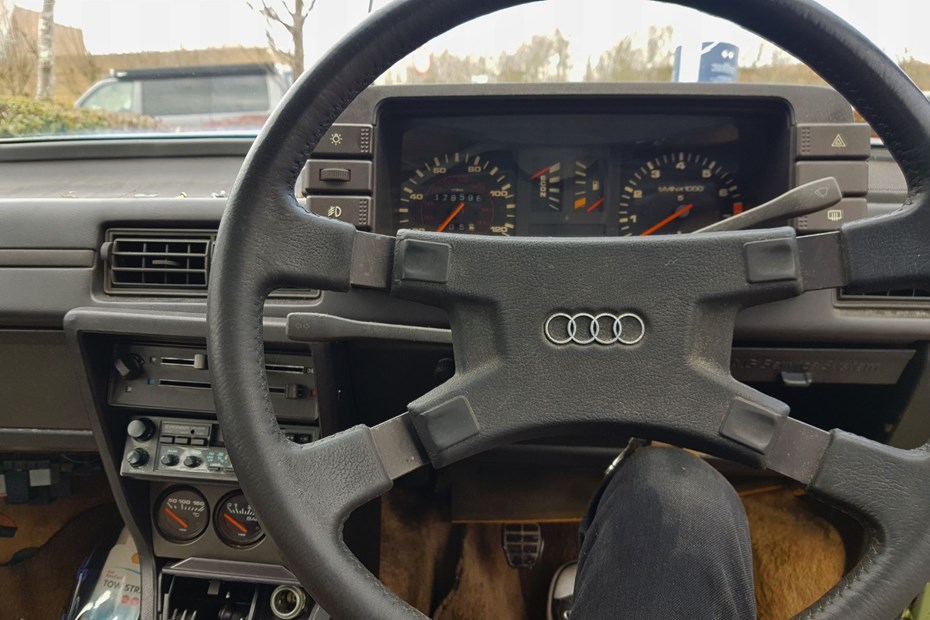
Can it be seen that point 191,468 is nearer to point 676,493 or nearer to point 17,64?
point 676,493

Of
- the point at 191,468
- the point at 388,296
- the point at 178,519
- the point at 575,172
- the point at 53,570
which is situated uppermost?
the point at 575,172

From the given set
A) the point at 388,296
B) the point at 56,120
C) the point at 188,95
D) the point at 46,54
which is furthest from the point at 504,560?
the point at 46,54

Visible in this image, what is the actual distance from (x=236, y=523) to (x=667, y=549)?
0.95 meters

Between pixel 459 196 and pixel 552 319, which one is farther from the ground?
pixel 459 196

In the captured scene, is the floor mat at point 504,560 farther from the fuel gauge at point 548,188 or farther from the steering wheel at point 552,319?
the steering wheel at point 552,319

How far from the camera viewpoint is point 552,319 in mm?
898

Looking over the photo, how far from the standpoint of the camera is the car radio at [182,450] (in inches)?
55.6

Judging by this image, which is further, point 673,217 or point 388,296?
point 673,217

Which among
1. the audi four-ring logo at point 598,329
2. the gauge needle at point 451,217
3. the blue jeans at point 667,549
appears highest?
the gauge needle at point 451,217

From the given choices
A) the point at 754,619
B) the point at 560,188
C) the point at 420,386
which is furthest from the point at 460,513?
the point at 754,619

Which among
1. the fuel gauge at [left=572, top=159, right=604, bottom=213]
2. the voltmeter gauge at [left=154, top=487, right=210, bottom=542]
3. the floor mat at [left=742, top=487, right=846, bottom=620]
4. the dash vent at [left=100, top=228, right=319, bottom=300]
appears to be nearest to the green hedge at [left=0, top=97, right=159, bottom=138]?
the dash vent at [left=100, top=228, right=319, bottom=300]

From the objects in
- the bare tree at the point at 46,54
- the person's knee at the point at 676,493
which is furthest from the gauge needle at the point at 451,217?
the bare tree at the point at 46,54

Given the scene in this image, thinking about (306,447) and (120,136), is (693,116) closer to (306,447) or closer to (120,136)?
(306,447)

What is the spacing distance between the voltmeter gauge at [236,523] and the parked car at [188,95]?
0.92m
